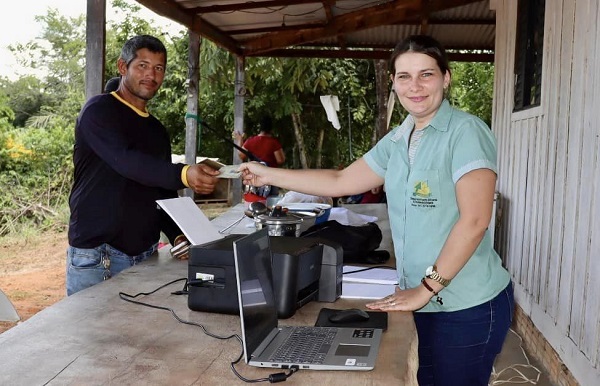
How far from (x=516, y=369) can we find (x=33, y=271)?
6508 millimetres

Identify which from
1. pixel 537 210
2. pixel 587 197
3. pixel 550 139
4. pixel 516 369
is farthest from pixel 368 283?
pixel 537 210

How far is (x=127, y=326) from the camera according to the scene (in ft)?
6.14

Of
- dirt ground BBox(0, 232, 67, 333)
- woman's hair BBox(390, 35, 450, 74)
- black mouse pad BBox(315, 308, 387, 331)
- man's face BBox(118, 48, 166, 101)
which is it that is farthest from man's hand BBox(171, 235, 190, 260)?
dirt ground BBox(0, 232, 67, 333)

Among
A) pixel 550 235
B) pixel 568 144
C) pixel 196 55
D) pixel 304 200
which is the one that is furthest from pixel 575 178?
pixel 196 55

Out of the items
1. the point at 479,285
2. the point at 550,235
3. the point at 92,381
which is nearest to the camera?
the point at 92,381

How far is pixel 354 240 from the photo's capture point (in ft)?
9.22

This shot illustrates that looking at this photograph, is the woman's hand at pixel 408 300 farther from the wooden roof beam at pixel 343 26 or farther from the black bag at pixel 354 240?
the wooden roof beam at pixel 343 26

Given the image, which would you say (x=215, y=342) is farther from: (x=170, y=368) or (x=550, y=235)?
(x=550, y=235)

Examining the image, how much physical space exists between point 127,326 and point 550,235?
292 cm

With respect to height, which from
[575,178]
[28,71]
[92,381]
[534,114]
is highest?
[28,71]

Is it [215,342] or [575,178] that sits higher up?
→ [575,178]

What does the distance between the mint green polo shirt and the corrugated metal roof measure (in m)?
4.28

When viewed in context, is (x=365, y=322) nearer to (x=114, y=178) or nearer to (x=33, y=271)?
(x=114, y=178)

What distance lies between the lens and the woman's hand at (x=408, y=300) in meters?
1.99
